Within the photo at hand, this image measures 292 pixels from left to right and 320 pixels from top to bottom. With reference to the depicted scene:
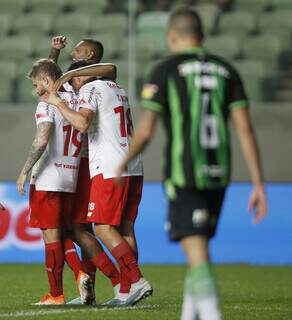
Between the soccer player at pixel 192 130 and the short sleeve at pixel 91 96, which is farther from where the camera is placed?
the short sleeve at pixel 91 96

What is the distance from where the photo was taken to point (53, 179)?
29.2ft

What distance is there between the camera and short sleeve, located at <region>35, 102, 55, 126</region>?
881cm

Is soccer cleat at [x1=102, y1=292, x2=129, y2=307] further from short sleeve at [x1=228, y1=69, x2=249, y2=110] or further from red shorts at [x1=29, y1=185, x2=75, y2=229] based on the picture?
short sleeve at [x1=228, y1=69, x2=249, y2=110]

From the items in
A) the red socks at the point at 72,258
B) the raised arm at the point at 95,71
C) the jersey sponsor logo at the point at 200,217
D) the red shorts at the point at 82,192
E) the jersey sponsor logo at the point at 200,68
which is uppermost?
the raised arm at the point at 95,71

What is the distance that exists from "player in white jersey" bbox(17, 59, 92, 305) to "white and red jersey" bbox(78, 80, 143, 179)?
0.31 metres

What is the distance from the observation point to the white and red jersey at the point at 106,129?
8.64 metres

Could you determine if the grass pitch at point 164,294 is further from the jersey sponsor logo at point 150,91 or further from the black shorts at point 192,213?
the jersey sponsor logo at point 150,91

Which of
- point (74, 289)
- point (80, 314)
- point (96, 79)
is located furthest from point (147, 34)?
point (80, 314)

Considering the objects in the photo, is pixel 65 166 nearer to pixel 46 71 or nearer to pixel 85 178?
pixel 85 178

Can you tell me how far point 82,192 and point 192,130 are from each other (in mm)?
3391

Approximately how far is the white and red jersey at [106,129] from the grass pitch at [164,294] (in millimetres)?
1068

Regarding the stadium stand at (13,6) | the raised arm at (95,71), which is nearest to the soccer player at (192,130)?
the raised arm at (95,71)

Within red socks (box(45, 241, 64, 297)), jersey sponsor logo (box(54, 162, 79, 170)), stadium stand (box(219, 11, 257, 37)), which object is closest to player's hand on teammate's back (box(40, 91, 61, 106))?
jersey sponsor logo (box(54, 162, 79, 170))

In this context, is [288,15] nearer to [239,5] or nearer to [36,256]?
[239,5]
